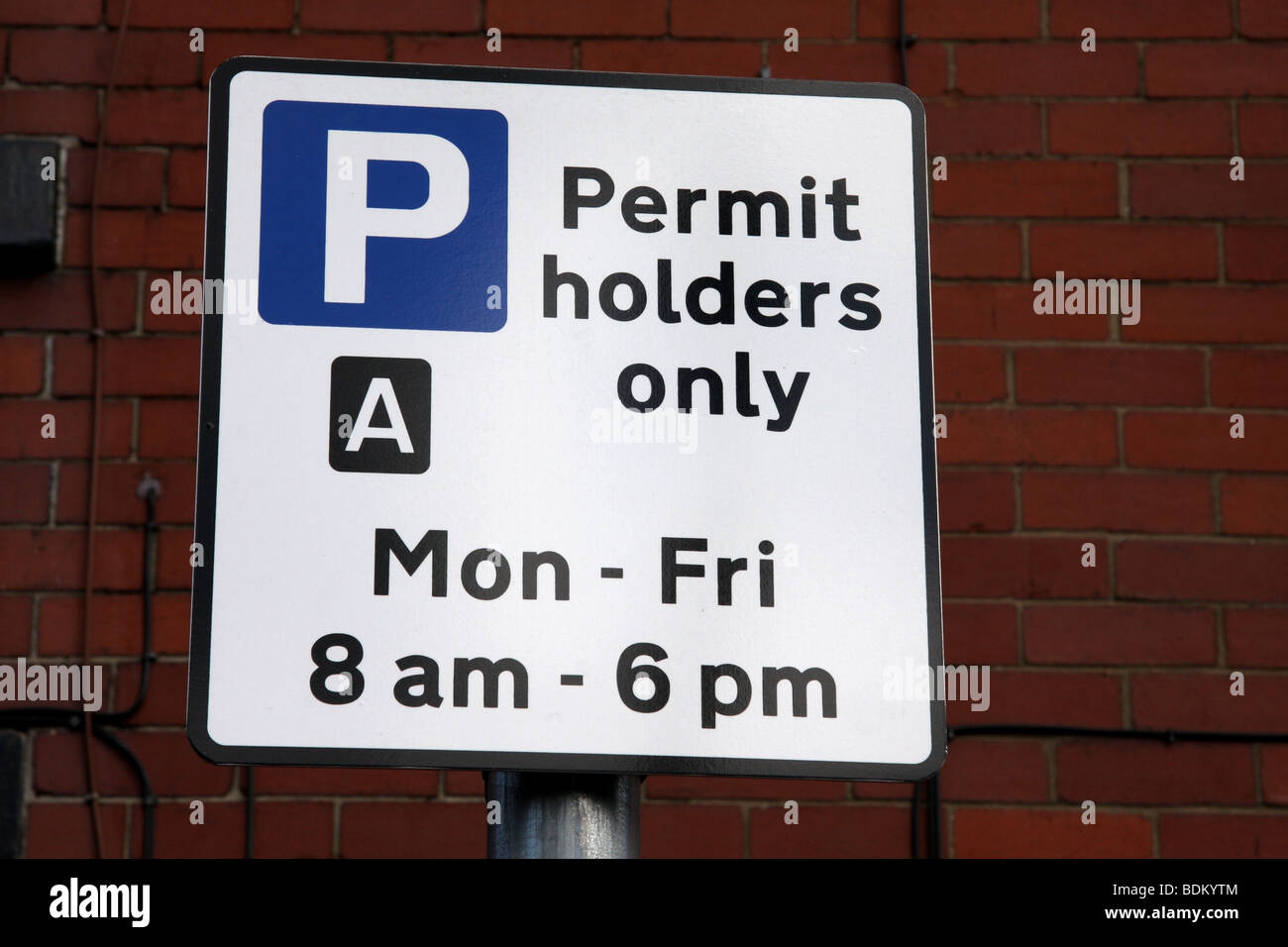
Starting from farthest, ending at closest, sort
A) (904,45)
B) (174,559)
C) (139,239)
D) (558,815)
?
(904,45), (139,239), (174,559), (558,815)

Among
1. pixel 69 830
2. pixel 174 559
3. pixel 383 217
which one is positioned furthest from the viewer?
pixel 174 559

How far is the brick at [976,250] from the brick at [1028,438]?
262 mm

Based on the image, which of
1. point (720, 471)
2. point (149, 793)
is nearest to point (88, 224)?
point (149, 793)

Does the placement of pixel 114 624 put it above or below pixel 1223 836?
above

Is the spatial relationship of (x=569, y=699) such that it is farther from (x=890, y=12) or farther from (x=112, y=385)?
(x=890, y=12)

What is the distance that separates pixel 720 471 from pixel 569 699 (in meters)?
0.27

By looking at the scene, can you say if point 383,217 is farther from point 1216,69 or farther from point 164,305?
point 1216,69

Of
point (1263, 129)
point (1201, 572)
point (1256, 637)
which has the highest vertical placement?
point (1263, 129)

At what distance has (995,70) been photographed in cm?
292

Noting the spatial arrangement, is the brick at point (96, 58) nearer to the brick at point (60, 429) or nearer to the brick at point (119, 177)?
the brick at point (119, 177)

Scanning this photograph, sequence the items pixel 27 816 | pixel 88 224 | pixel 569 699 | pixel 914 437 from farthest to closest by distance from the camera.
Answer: pixel 88 224, pixel 27 816, pixel 914 437, pixel 569 699

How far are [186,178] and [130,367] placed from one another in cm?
36

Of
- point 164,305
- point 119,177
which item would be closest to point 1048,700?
point 164,305

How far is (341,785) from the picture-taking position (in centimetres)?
263
